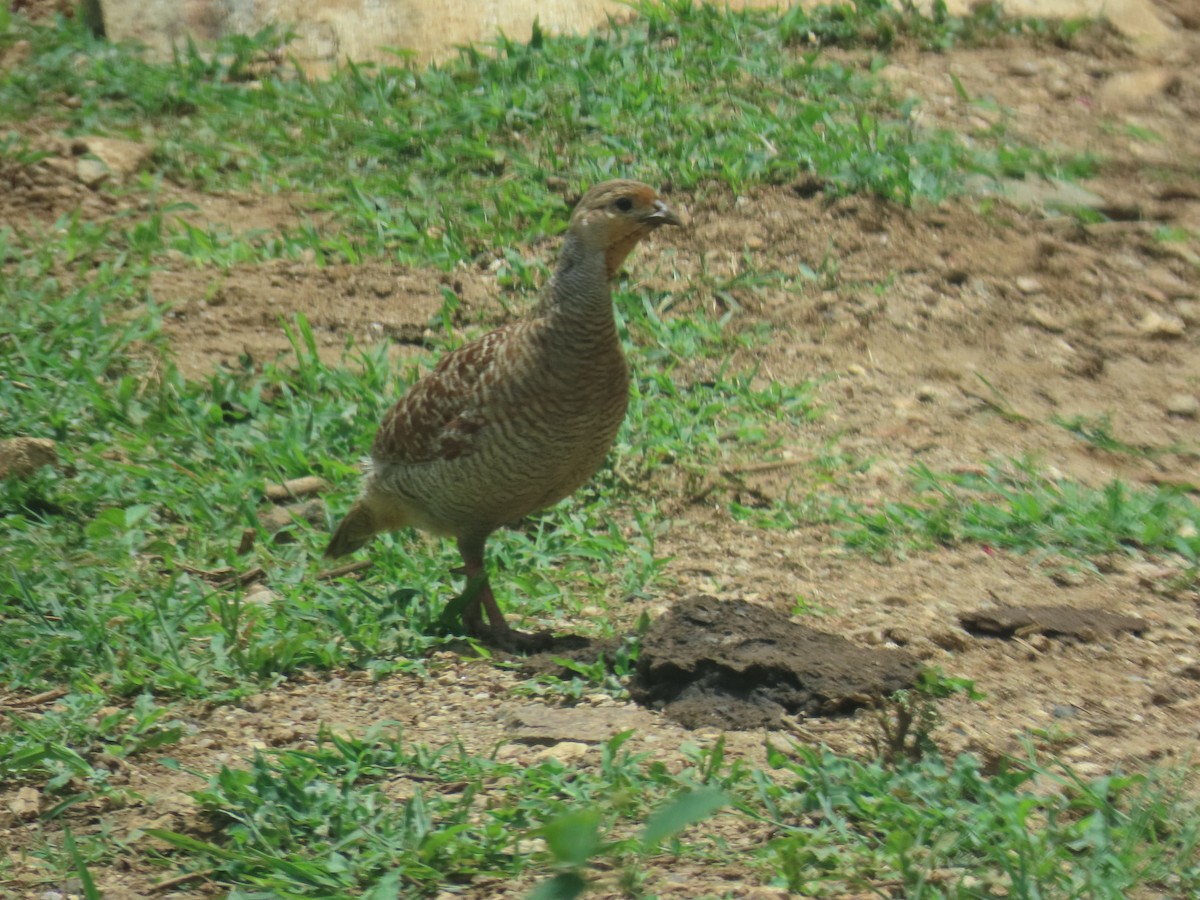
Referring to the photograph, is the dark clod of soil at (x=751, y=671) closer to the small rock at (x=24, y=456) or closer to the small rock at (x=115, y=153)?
the small rock at (x=24, y=456)

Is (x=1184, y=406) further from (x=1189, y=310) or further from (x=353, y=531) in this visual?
(x=353, y=531)

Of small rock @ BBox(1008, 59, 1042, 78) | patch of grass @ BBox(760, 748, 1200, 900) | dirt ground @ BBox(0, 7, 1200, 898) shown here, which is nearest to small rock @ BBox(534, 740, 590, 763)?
dirt ground @ BBox(0, 7, 1200, 898)

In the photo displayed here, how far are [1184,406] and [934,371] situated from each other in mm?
1081

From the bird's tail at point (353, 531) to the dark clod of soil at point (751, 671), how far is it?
140 centimetres

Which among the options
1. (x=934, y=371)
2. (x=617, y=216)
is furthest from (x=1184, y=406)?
(x=617, y=216)

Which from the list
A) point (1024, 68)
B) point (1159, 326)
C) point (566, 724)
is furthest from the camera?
point (1024, 68)

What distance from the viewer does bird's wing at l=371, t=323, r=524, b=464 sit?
16.9 ft

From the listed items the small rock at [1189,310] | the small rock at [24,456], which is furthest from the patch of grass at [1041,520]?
the small rock at [24,456]

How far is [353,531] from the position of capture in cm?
563

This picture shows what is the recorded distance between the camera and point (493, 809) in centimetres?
386

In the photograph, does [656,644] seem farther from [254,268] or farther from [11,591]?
[254,268]

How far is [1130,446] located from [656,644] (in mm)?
2787

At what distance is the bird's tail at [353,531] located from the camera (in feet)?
18.3

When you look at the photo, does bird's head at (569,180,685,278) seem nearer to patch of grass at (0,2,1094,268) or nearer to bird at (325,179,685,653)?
bird at (325,179,685,653)
